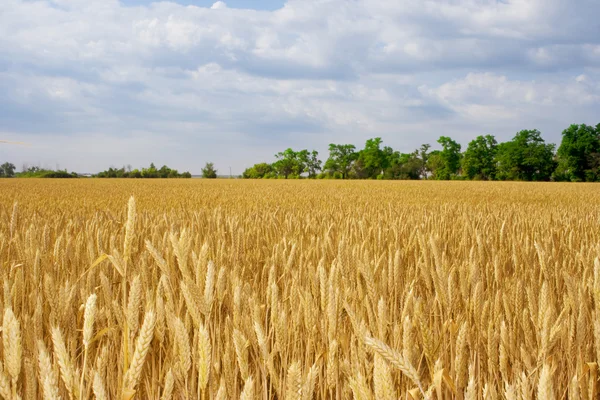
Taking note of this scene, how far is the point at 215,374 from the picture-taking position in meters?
1.23

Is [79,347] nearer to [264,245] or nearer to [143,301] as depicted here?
[143,301]

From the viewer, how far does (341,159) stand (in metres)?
80.9

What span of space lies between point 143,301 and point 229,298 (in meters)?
0.38

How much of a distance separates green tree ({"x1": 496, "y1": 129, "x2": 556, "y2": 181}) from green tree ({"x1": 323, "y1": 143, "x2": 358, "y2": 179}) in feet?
82.1

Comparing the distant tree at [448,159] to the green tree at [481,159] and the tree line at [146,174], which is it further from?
the tree line at [146,174]

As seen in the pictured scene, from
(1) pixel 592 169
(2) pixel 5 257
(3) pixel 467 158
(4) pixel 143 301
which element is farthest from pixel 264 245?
(3) pixel 467 158

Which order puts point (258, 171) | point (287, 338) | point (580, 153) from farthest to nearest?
point (258, 171) < point (580, 153) < point (287, 338)

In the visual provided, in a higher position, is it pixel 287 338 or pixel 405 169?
pixel 405 169

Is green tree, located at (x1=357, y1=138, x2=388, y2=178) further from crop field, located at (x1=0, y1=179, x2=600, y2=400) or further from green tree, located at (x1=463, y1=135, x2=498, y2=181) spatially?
crop field, located at (x1=0, y1=179, x2=600, y2=400)

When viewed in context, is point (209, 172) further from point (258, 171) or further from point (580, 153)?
point (580, 153)

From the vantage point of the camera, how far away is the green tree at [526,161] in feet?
193

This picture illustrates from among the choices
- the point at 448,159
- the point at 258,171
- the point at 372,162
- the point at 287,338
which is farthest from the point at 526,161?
the point at 287,338

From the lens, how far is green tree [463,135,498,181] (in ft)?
216

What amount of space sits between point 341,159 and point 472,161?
22.5 meters
